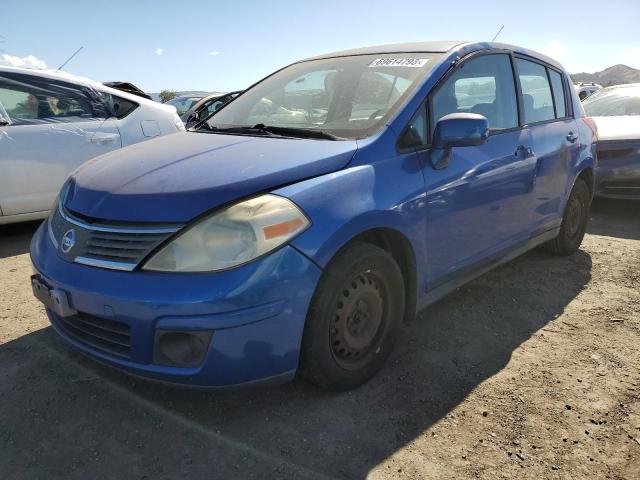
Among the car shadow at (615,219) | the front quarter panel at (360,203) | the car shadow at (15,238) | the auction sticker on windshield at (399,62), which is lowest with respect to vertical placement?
the car shadow at (615,219)

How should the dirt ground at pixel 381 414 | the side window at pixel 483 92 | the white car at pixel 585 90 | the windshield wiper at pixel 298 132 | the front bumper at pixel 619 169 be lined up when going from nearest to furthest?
the dirt ground at pixel 381 414 → the windshield wiper at pixel 298 132 → the side window at pixel 483 92 → the front bumper at pixel 619 169 → the white car at pixel 585 90

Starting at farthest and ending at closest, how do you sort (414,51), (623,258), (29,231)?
(29,231) < (623,258) < (414,51)

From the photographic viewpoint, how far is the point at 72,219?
7.35 feet

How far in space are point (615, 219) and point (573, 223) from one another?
191 cm

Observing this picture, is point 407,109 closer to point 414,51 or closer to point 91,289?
point 414,51

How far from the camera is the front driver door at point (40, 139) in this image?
435 centimetres

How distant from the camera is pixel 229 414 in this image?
2.24 meters

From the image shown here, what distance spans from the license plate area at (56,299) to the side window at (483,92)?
1.91 metres

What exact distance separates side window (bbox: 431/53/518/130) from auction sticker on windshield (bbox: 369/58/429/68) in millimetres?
179

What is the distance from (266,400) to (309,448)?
387 millimetres

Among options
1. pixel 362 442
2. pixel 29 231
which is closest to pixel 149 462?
pixel 362 442

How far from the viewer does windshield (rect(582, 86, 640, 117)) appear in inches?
260

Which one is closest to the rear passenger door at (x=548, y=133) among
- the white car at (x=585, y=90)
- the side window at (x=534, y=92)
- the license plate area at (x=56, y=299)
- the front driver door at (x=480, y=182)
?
the side window at (x=534, y=92)

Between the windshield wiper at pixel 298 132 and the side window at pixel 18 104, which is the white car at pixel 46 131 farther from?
the windshield wiper at pixel 298 132
